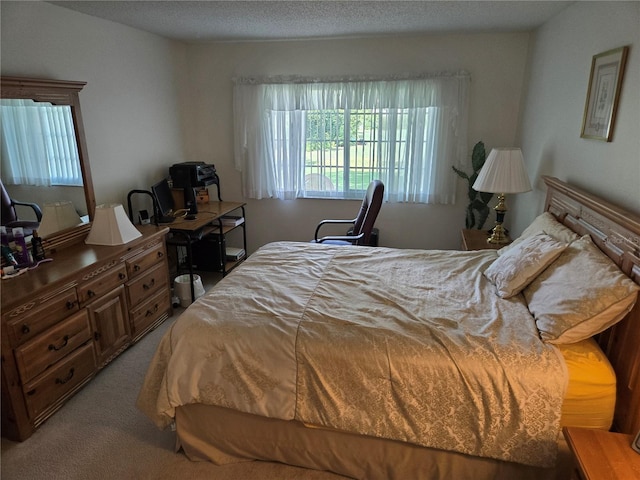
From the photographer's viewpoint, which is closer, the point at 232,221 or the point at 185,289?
the point at 185,289

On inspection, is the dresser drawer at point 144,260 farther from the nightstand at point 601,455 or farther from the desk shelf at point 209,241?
the nightstand at point 601,455

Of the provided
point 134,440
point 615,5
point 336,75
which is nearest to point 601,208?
point 615,5

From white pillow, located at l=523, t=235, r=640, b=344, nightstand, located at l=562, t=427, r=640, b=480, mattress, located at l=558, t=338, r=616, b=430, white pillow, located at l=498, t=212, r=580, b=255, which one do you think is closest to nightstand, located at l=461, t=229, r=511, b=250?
white pillow, located at l=498, t=212, r=580, b=255

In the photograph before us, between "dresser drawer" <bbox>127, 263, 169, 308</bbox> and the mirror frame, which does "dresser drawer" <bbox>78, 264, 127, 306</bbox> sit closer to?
"dresser drawer" <bbox>127, 263, 169, 308</bbox>

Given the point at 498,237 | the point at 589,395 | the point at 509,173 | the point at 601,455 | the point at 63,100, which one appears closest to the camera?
the point at 601,455

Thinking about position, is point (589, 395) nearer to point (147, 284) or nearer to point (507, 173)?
point (507, 173)

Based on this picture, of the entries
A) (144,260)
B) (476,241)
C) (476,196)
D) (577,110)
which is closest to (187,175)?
(144,260)

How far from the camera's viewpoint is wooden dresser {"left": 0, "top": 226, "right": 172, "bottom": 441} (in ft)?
6.44

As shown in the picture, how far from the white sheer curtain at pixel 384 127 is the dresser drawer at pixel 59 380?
8.17 feet

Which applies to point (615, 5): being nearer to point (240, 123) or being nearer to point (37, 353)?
point (240, 123)

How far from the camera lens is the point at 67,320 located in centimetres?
222

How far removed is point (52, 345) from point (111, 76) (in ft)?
7.13

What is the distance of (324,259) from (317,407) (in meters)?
1.14

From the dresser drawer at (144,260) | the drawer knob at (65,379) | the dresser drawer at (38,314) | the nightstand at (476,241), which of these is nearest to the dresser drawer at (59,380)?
the drawer knob at (65,379)
